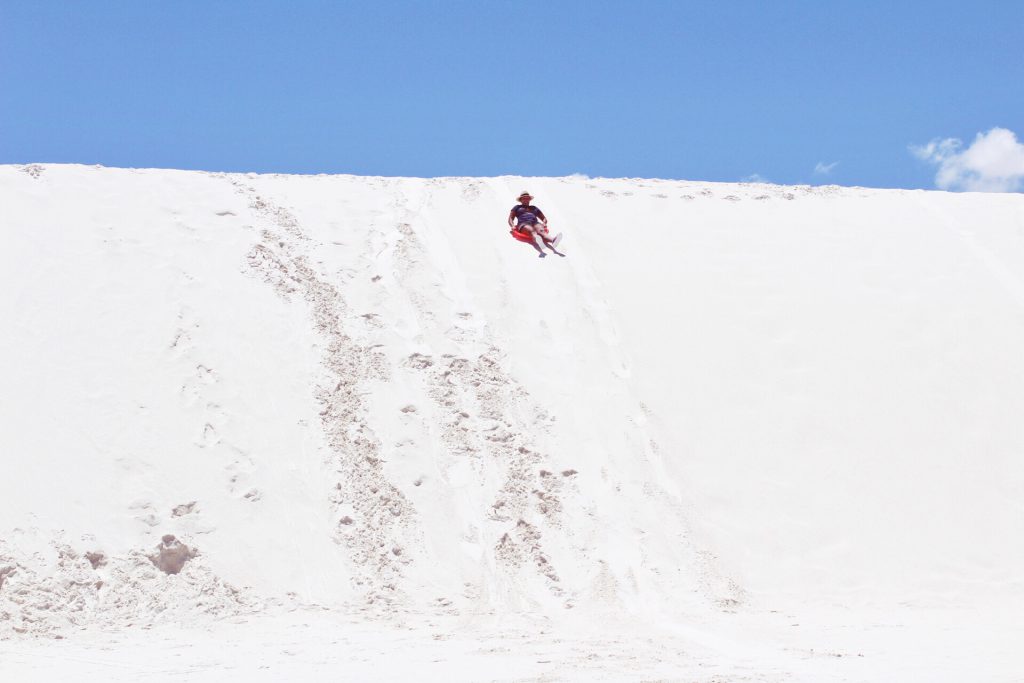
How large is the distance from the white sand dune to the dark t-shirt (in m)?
0.36

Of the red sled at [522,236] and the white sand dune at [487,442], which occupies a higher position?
the red sled at [522,236]

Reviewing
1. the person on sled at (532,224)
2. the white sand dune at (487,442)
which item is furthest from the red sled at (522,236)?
the white sand dune at (487,442)

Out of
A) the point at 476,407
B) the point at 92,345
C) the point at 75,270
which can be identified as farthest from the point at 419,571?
the point at 75,270

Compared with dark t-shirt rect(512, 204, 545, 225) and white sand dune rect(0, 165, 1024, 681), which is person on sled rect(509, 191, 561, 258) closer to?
dark t-shirt rect(512, 204, 545, 225)

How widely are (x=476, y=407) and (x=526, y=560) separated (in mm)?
1934

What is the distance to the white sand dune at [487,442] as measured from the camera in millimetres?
6625

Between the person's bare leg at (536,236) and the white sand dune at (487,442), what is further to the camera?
the person's bare leg at (536,236)

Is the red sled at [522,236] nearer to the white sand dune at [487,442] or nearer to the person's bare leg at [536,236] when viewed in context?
the person's bare leg at [536,236]

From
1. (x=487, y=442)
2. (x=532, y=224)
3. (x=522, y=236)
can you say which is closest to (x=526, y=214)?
(x=532, y=224)

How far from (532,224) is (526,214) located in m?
0.15

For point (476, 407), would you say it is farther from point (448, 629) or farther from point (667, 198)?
point (667, 198)

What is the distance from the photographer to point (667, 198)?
46.2ft

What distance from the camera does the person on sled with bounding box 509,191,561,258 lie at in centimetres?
1240

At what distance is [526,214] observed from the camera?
492 inches
